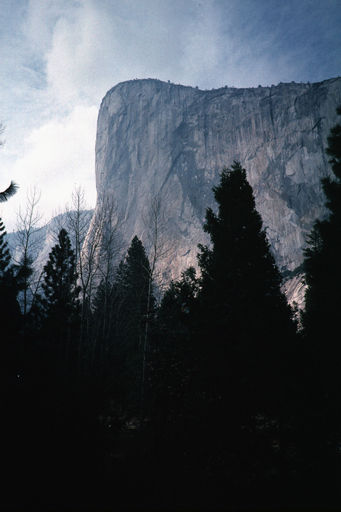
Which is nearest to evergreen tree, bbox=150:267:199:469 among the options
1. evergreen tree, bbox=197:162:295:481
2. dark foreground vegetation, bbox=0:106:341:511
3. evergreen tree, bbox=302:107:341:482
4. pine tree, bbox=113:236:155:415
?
dark foreground vegetation, bbox=0:106:341:511

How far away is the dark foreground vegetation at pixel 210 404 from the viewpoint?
150 inches

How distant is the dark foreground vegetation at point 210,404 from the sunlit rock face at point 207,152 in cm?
5788

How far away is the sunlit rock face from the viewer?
242 ft

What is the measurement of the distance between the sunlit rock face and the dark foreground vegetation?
5788 centimetres

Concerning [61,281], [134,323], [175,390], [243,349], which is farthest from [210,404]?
[61,281]

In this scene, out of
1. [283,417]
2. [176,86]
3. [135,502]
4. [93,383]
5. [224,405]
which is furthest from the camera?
[176,86]

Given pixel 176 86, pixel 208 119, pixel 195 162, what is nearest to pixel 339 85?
pixel 208 119

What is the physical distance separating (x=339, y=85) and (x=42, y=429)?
104m

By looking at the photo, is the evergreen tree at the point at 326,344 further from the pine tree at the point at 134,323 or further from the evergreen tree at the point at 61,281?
the evergreen tree at the point at 61,281

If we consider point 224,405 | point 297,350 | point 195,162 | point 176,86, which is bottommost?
point 224,405

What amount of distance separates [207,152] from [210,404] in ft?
307

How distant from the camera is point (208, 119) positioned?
91625 mm

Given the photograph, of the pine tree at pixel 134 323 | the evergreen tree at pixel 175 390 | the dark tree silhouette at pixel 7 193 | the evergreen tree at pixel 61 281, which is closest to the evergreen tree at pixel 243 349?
the evergreen tree at pixel 175 390

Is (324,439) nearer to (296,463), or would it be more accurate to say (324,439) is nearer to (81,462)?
(296,463)
